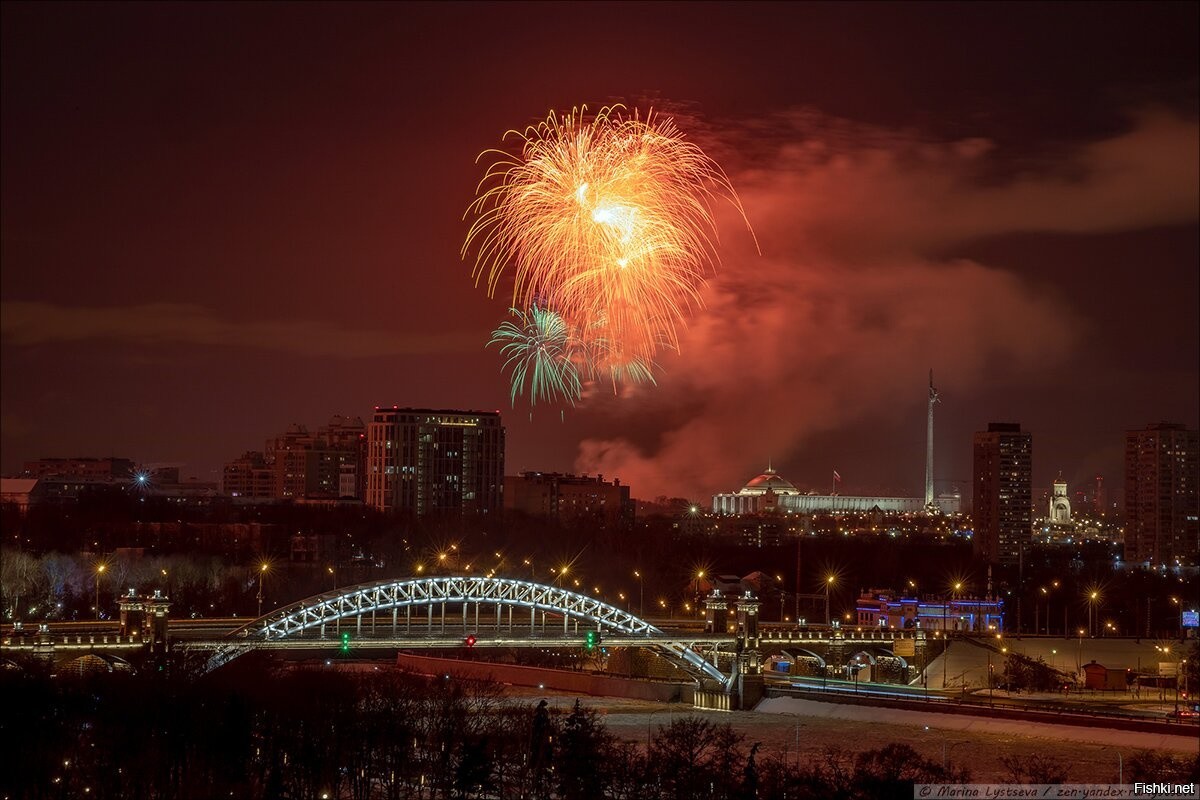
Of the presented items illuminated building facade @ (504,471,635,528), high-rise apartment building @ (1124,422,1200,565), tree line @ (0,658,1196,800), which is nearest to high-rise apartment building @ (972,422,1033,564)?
high-rise apartment building @ (1124,422,1200,565)

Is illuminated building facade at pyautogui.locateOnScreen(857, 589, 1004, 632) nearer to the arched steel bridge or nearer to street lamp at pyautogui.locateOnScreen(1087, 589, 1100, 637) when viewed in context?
street lamp at pyautogui.locateOnScreen(1087, 589, 1100, 637)

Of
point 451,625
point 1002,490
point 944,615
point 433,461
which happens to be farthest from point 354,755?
point 1002,490

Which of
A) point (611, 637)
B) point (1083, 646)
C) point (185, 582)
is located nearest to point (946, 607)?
point (1083, 646)

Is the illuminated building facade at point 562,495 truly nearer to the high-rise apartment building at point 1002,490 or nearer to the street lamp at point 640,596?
the high-rise apartment building at point 1002,490

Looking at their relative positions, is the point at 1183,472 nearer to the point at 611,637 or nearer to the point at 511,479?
the point at 511,479

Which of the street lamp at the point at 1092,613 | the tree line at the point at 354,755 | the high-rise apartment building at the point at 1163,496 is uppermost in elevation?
the high-rise apartment building at the point at 1163,496

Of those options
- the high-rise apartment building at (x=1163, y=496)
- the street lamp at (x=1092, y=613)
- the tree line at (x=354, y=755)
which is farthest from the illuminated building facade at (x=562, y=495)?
the tree line at (x=354, y=755)

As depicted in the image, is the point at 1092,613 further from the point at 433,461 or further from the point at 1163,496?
the point at 433,461
